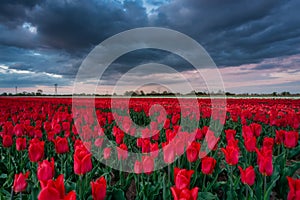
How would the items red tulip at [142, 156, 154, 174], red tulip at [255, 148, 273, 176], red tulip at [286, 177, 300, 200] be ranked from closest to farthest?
1. red tulip at [286, 177, 300, 200]
2. red tulip at [255, 148, 273, 176]
3. red tulip at [142, 156, 154, 174]

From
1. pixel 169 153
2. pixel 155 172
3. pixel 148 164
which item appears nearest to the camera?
pixel 148 164

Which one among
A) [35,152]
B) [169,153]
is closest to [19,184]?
[35,152]

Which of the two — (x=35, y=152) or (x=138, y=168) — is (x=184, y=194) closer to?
(x=138, y=168)

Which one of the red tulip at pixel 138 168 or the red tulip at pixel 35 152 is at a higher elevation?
the red tulip at pixel 35 152

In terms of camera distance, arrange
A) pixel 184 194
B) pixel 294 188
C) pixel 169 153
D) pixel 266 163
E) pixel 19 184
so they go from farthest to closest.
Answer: pixel 169 153, pixel 266 163, pixel 19 184, pixel 294 188, pixel 184 194

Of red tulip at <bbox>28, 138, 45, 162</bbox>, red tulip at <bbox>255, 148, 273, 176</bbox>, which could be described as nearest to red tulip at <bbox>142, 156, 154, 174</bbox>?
red tulip at <bbox>255, 148, 273, 176</bbox>

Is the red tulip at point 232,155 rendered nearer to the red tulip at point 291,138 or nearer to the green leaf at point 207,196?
the green leaf at point 207,196

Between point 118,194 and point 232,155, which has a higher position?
point 232,155

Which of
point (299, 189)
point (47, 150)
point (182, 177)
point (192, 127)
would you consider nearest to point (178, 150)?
point (182, 177)

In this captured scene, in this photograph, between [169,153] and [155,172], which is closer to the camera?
[169,153]

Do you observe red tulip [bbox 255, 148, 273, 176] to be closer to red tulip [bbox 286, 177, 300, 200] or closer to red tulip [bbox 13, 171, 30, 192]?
red tulip [bbox 286, 177, 300, 200]

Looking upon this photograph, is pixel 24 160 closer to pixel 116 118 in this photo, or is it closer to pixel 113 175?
pixel 113 175

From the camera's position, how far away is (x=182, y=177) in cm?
200

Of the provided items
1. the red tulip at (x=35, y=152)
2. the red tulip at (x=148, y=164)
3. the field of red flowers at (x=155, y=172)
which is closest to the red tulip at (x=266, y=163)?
the field of red flowers at (x=155, y=172)
